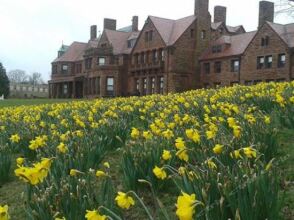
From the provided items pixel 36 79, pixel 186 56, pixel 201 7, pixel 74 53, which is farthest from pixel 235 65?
pixel 36 79

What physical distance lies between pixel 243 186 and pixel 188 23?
151 feet

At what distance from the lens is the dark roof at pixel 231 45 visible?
149 feet

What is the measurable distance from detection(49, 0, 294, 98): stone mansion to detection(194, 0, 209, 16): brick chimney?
0.10 metres

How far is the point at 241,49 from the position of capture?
45.2 metres

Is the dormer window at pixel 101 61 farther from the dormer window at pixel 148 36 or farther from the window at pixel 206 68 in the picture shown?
the window at pixel 206 68

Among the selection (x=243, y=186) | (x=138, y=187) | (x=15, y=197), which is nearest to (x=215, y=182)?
(x=243, y=186)

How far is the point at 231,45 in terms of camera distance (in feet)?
156

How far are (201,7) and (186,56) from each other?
16.4 feet

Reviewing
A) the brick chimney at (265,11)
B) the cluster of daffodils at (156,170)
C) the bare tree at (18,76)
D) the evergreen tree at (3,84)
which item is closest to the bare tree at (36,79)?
the bare tree at (18,76)

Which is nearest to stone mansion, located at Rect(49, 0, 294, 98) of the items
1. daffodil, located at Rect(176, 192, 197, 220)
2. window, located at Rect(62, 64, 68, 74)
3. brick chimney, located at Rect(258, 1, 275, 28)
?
brick chimney, located at Rect(258, 1, 275, 28)

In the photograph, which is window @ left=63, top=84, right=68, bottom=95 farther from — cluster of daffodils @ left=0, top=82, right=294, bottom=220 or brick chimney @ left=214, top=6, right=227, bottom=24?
cluster of daffodils @ left=0, top=82, right=294, bottom=220

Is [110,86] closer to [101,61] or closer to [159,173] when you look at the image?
[101,61]

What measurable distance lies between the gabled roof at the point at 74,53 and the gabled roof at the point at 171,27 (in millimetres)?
18207

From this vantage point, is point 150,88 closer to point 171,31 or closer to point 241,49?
point 171,31
